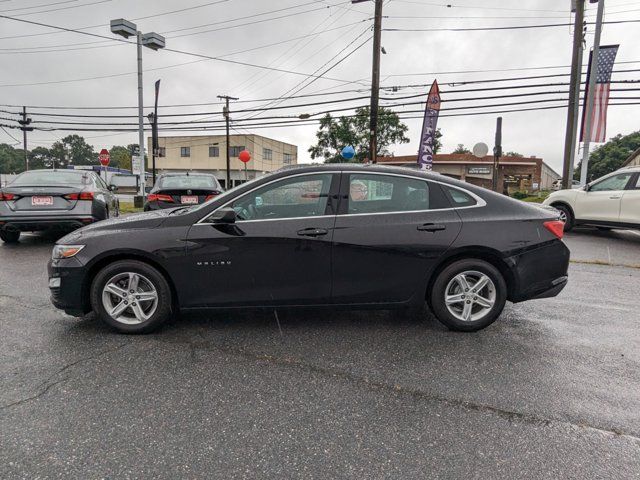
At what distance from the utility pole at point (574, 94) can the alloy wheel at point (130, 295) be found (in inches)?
632

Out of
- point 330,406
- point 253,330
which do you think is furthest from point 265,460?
point 253,330

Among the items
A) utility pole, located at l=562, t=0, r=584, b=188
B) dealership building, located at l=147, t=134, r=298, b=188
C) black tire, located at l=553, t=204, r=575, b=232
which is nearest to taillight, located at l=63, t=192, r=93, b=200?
black tire, located at l=553, t=204, r=575, b=232

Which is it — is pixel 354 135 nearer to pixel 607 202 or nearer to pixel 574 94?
pixel 574 94

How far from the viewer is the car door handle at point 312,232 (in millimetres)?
3711

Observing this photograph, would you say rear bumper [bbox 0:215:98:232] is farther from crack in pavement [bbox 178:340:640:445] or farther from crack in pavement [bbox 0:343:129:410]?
crack in pavement [bbox 178:340:640:445]

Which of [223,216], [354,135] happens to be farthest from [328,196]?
[354,135]

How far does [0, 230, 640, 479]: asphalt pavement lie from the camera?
7.12 feet

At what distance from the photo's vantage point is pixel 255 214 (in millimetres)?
3824

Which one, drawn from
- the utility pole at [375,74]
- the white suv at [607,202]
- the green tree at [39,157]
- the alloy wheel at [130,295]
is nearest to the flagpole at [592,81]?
the white suv at [607,202]

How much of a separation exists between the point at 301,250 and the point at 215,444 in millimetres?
1772

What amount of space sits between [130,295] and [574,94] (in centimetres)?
1722

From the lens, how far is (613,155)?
218 feet

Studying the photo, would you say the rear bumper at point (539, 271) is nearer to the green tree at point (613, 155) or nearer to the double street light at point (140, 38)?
the double street light at point (140, 38)

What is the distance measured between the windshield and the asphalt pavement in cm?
492
